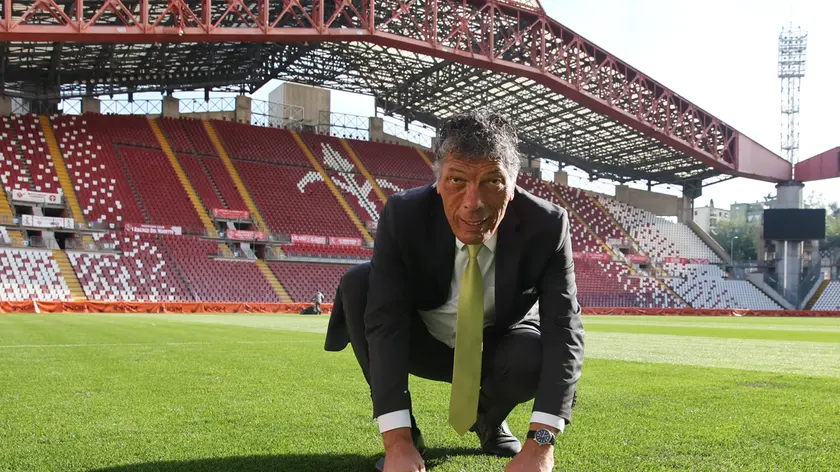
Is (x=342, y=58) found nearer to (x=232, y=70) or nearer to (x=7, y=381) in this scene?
(x=232, y=70)

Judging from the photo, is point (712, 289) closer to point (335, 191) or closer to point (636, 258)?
point (636, 258)

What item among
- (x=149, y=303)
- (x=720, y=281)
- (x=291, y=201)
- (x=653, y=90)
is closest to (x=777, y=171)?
(x=720, y=281)

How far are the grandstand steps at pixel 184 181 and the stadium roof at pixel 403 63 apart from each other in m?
3.17

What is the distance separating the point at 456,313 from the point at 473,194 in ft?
2.17

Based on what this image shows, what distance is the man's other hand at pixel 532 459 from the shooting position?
2250 millimetres

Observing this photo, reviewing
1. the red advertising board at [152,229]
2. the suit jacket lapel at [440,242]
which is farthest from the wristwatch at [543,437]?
the red advertising board at [152,229]

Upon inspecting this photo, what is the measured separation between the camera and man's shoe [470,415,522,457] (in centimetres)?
299

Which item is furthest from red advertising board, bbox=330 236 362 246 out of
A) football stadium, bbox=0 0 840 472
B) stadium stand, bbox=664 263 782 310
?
stadium stand, bbox=664 263 782 310

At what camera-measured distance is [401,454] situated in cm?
230

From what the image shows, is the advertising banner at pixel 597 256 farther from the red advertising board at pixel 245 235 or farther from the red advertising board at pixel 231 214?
the red advertising board at pixel 231 214

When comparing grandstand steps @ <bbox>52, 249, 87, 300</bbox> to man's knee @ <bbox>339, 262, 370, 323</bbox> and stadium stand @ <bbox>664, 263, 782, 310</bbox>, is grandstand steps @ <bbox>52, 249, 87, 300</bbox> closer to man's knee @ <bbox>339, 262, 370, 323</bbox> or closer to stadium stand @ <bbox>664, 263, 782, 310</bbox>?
man's knee @ <bbox>339, 262, 370, 323</bbox>

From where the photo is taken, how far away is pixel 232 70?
4022 centimetres

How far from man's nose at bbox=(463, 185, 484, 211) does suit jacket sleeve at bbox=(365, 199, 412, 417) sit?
393 mm

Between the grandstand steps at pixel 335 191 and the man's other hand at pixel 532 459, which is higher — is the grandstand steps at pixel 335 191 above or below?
above
